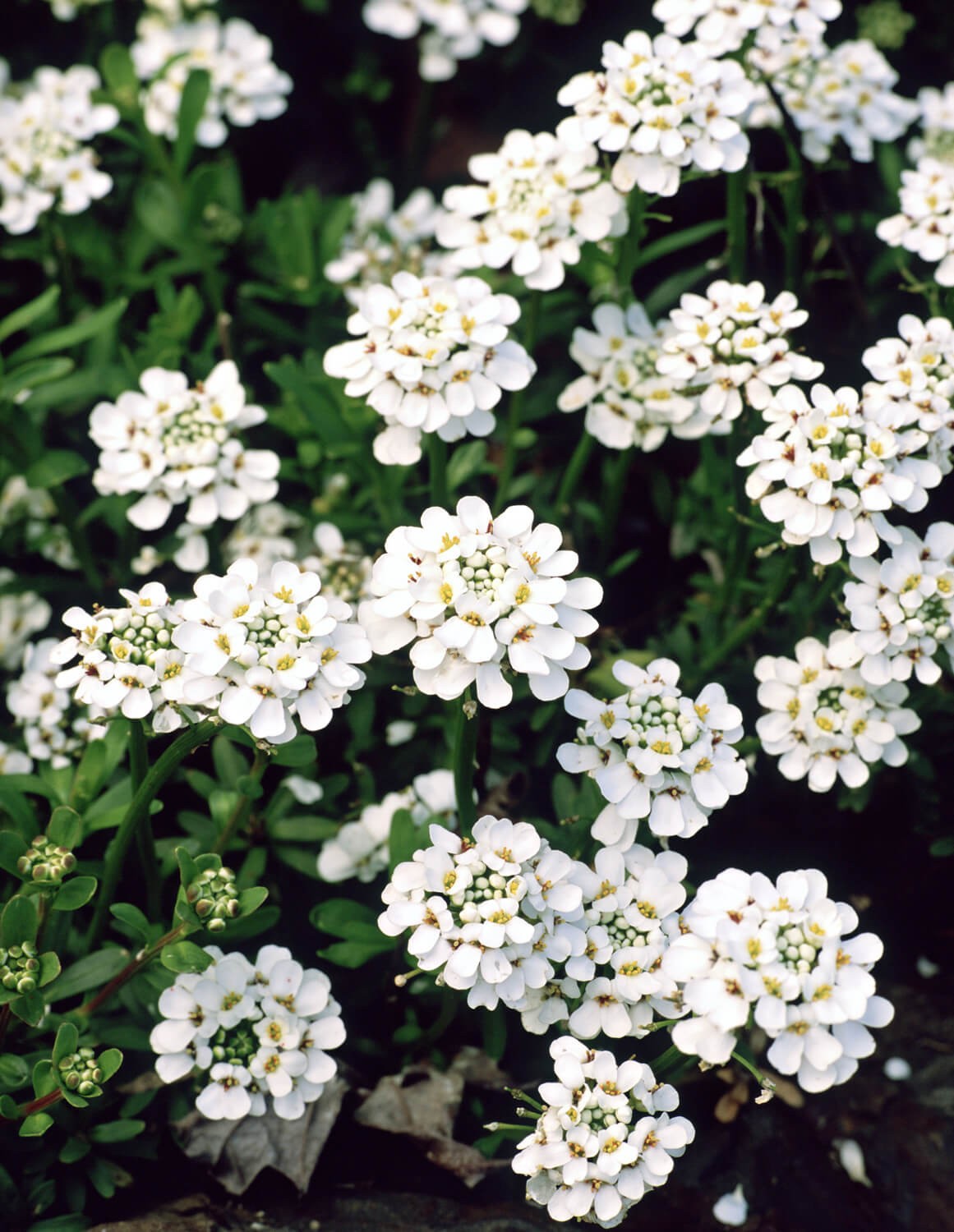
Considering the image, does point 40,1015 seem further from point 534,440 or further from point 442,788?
point 534,440

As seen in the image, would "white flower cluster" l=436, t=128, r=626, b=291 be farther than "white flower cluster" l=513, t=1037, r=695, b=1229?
Yes

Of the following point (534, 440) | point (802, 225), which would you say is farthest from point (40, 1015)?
point (802, 225)

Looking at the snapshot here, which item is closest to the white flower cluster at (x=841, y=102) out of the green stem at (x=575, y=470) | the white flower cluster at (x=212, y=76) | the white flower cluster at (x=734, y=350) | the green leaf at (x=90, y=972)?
the white flower cluster at (x=734, y=350)

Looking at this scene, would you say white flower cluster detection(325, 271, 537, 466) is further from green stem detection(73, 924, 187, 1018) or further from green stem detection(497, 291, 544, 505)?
green stem detection(73, 924, 187, 1018)

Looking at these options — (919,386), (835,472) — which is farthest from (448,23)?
(835,472)

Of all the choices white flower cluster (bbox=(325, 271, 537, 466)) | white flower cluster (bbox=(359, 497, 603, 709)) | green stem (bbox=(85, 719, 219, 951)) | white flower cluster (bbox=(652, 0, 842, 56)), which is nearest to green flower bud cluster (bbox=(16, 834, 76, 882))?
green stem (bbox=(85, 719, 219, 951))

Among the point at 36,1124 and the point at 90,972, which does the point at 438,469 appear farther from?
the point at 36,1124
